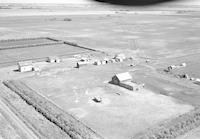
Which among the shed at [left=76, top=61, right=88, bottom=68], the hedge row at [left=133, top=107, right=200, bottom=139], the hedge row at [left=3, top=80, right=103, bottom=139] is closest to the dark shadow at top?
the shed at [left=76, top=61, right=88, bottom=68]

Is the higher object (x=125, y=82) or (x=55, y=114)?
(x=125, y=82)

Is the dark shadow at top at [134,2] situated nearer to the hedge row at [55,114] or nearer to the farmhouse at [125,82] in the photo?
the farmhouse at [125,82]

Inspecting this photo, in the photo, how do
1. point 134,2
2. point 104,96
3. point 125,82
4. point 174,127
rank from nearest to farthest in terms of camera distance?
1. point 174,127
2. point 104,96
3. point 125,82
4. point 134,2

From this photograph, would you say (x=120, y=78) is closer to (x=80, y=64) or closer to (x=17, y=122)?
(x=80, y=64)

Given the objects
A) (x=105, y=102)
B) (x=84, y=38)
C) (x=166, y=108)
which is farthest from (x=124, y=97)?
(x=84, y=38)

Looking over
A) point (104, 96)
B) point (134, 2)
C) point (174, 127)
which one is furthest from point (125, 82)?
point (134, 2)

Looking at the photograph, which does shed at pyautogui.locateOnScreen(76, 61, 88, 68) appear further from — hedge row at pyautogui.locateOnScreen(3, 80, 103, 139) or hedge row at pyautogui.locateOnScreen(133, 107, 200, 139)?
hedge row at pyautogui.locateOnScreen(133, 107, 200, 139)

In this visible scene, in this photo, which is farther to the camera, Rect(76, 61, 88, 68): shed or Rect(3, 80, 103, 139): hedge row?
Rect(76, 61, 88, 68): shed
